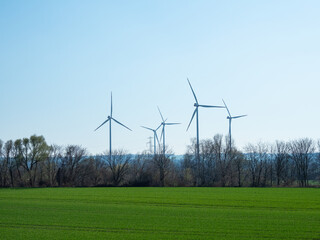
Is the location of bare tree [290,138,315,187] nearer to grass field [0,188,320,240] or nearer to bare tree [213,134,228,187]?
bare tree [213,134,228,187]

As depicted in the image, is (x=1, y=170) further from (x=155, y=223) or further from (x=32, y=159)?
(x=155, y=223)

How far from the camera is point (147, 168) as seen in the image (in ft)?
277

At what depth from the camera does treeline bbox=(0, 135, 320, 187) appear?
81.9 metres

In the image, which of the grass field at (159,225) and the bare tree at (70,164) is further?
the bare tree at (70,164)

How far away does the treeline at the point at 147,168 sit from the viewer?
81.9m

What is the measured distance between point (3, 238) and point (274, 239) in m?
12.2

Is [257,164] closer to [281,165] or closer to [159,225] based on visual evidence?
[281,165]

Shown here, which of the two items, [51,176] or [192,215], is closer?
[192,215]

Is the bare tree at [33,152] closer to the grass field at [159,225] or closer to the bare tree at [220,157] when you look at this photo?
the bare tree at [220,157]

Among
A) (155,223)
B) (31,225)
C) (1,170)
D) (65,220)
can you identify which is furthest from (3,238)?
(1,170)

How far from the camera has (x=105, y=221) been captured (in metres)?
23.9

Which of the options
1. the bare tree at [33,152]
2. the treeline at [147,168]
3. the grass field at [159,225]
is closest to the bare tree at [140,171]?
the treeline at [147,168]

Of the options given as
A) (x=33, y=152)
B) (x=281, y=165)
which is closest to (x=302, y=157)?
(x=281, y=165)

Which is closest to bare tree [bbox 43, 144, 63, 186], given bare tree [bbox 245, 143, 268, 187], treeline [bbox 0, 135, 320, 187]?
treeline [bbox 0, 135, 320, 187]
